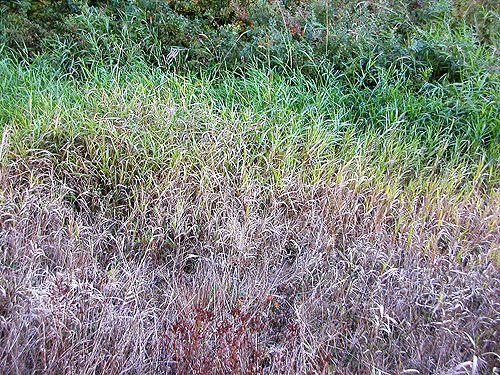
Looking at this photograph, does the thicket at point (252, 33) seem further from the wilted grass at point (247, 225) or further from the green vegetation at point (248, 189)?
the wilted grass at point (247, 225)

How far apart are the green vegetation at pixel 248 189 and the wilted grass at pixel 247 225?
0.06 feet

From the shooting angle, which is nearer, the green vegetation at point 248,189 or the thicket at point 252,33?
the green vegetation at point 248,189

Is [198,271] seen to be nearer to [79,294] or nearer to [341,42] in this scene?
[79,294]

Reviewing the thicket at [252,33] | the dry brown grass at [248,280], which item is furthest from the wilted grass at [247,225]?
the thicket at [252,33]

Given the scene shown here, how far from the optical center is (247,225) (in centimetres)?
347

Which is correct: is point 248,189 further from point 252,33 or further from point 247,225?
point 252,33

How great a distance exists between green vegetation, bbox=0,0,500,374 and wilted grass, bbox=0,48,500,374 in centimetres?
2

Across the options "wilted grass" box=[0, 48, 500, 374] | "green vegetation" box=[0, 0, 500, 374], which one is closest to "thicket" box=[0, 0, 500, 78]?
"green vegetation" box=[0, 0, 500, 374]

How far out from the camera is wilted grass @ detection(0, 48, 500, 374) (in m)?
2.72

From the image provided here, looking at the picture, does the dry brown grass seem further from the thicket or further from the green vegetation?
the thicket

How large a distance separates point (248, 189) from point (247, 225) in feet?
1.02

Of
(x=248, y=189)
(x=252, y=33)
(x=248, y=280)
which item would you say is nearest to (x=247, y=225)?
(x=248, y=189)

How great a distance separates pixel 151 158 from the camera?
3.82m

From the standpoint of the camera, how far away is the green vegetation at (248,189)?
276 cm
